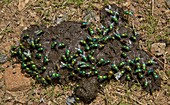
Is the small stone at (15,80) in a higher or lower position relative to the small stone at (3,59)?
lower

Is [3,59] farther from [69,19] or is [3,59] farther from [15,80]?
[69,19]

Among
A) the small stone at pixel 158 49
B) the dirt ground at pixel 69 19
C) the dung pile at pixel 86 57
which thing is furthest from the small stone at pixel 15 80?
the small stone at pixel 158 49

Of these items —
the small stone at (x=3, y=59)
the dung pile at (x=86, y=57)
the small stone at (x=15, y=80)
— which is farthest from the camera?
the small stone at (x=3, y=59)

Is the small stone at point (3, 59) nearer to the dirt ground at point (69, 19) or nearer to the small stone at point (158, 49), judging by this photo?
the dirt ground at point (69, 19)

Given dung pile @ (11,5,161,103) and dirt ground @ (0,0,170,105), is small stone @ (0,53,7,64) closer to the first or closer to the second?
dirt ground @ (0,0,170,105)

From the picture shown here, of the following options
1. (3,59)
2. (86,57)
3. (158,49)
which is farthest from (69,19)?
(158,49)

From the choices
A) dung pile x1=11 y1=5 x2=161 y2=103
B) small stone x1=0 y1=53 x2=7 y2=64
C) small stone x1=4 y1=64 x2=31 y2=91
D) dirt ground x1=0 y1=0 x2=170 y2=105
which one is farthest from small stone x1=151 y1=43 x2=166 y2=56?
small stone x1=0 y1=53 x2=7 y2=64

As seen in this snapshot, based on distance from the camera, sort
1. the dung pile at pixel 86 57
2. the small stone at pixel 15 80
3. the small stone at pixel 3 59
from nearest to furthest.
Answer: the dung pile at pixel 86 57 < the small stone at pixel 15 80 < the small stone at pixel 3 59

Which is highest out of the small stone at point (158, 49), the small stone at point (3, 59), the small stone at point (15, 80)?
the small stone at point (3, 59)
